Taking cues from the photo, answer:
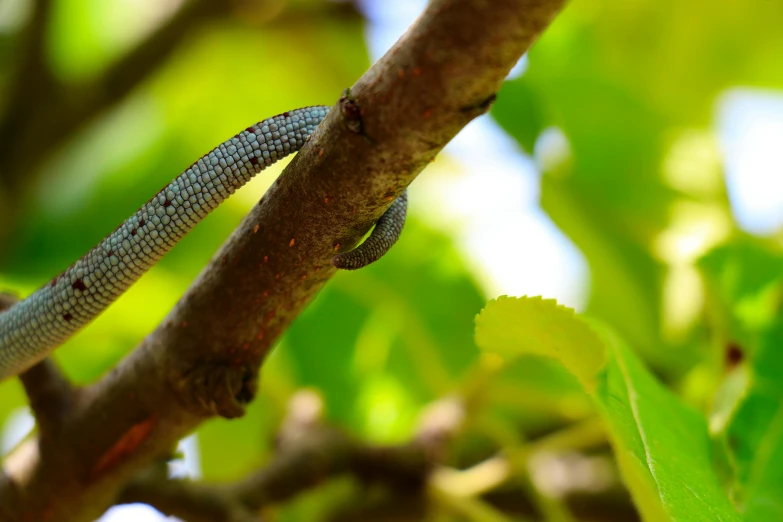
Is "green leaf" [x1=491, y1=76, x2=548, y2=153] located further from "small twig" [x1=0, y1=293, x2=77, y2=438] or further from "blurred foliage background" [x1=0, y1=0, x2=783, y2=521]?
"small twig" [x1=0, y1=293, x2=77, y2=438]

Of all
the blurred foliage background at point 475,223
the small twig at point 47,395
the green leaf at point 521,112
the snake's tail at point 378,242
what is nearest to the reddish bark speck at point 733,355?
the blurred foliage background at point 475,223

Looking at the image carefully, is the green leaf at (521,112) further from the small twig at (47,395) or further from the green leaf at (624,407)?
the small twig at (47,395)

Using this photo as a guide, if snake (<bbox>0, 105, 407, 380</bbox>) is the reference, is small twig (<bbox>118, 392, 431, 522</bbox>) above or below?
below

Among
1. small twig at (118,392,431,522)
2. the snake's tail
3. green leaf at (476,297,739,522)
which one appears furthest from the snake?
small twig at (118,392,431,522)

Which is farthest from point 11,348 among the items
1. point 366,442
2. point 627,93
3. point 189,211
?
point 627,93

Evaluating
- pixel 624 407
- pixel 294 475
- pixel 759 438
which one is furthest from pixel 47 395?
pixel 759 438

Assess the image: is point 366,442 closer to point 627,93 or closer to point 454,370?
point 454,370

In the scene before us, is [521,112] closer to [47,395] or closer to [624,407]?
[624,407]

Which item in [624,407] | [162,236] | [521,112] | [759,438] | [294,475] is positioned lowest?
[759,438]
